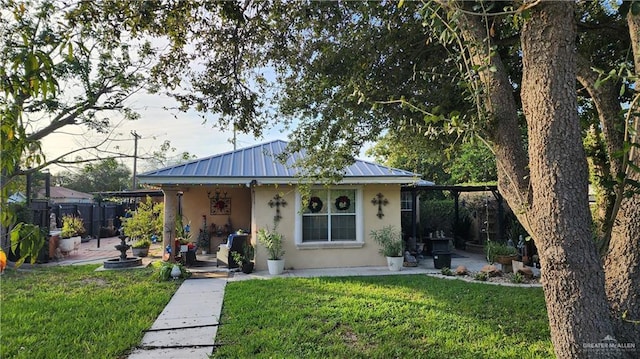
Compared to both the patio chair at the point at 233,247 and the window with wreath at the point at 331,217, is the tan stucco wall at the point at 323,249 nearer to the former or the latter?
the window with wreath at the point at 331,217

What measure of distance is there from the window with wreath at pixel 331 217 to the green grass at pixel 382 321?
250 centimetres

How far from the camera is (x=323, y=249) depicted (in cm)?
1070

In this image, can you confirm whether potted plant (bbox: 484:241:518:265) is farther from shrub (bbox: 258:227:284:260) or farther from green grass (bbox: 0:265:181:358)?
green grass (bbox: 0:265:181:358)

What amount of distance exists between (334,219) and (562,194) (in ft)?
29.1

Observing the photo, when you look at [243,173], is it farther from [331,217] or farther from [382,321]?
[382,321]

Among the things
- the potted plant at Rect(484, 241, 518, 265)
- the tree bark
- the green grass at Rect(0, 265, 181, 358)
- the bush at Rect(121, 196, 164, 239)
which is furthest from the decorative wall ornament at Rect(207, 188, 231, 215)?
the tree bark

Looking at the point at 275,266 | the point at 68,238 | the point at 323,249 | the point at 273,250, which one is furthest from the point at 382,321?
the point at 68,238

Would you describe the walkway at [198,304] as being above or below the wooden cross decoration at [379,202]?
below

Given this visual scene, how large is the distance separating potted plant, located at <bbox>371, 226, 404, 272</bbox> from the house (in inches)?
7.1

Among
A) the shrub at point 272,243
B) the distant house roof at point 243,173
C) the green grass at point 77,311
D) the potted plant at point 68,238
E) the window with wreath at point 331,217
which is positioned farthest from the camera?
the potted plant at point 68,238

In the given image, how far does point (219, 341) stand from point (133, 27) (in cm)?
401

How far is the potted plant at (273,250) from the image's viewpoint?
9.80 metres

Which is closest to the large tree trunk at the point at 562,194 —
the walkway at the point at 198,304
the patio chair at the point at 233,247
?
the walkway at the point at 198,304

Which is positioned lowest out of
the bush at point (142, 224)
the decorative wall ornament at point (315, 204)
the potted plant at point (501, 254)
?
the potted plant at point (501, 254)
